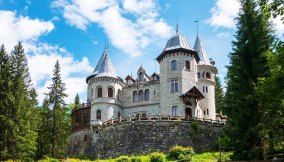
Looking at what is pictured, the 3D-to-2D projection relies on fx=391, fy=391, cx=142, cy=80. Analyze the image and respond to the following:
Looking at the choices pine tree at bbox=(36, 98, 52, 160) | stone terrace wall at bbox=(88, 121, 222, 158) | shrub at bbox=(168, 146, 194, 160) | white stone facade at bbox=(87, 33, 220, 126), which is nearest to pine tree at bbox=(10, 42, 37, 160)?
pine tree at bbox=(36, 98, 52, 160)

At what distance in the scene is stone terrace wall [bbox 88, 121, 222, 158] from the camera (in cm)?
4497

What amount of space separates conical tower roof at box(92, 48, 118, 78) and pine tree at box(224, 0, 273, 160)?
1108 inches

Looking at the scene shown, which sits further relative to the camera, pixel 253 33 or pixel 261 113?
pixel 253 33

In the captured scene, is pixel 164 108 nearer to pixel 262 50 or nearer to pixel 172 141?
pixel 172 141

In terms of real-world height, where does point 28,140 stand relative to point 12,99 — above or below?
below

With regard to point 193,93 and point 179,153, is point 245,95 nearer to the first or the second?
point 179,153

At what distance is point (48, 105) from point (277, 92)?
112 feet

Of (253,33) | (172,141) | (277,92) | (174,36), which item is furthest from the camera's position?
(174,36)

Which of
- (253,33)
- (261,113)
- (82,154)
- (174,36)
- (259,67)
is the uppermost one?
(174,36)

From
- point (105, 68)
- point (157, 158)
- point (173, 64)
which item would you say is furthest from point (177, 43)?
point (157, 158)

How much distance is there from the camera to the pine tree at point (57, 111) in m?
47.6

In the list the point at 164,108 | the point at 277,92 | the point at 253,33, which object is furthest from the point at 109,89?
the point at 277,92

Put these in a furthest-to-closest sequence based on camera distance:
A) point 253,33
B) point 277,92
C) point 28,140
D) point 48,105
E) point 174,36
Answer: point 174,36 → point 48,105 → point 28,140 → point 253,33 → point 277,92

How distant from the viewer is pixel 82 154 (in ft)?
169
